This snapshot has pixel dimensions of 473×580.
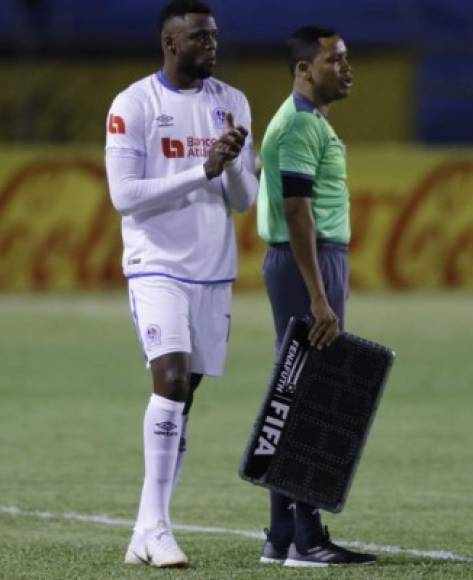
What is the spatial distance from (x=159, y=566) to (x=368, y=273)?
691 inches

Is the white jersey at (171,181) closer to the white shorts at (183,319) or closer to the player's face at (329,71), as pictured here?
the white shorts at (183,319)

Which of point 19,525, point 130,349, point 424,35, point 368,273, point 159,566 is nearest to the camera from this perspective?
point 159,566

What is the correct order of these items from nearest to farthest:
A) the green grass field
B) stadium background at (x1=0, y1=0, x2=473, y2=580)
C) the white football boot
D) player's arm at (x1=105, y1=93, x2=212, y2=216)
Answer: the white football boot → player's arm at (x1=105, y1=93, x2=212, y2=216) → the green grass field → stadium background at (x1=0, y1=0, x2=473, y2=580)

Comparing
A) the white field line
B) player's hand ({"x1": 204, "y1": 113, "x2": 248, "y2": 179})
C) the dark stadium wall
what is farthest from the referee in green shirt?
the dark stadium wall

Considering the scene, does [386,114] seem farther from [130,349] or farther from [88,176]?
[130,349]

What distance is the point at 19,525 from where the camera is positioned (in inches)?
331

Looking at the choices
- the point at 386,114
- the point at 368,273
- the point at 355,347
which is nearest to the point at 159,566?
the point at 355,347

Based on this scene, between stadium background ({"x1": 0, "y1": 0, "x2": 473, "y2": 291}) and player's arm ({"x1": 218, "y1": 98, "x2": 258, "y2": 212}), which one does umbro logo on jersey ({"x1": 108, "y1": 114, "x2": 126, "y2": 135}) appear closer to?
player's arm ({"x1": 218, "y1": 98, "x2": 258, "y2": 212})

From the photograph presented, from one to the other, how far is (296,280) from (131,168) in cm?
82

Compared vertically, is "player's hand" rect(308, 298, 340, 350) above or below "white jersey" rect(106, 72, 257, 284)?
below

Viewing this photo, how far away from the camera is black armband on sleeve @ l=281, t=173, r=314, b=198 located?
708 cm

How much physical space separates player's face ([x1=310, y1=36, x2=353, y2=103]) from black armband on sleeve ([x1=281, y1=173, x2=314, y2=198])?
1.32ft

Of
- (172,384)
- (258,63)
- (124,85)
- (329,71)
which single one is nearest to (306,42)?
(329,71)

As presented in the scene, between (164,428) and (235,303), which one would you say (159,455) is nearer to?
(164,428)
